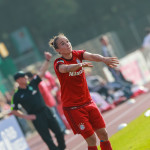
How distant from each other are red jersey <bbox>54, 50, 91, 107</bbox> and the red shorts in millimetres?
83

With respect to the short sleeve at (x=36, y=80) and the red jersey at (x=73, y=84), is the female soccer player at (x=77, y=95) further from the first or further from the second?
the short sleeve at (x=36, y=80)

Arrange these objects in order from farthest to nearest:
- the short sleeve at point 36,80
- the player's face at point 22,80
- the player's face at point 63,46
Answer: the short sleeve at point 36,80
the player's face at point 22,80
the player's face at point 63,46

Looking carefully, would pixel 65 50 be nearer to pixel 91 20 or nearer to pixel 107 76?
pixel 107 76

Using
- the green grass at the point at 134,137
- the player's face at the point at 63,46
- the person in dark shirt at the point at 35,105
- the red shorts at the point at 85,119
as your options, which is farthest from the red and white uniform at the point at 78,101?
the person in dark shirt at the point at 35,105

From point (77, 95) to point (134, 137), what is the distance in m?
2.51

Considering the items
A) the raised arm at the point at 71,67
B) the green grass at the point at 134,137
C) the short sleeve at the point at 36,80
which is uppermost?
the raised arm at the point at 71,67

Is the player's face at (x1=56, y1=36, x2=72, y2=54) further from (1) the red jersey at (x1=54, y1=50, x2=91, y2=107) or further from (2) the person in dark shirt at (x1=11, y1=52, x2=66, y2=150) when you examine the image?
(2) the person in dark shirt at (x1=11, y1=52, x2=66, y2=150)

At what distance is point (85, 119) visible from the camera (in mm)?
6168

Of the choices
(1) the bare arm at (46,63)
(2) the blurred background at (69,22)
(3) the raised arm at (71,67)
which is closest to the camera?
(3) the raised arm at (71,67)

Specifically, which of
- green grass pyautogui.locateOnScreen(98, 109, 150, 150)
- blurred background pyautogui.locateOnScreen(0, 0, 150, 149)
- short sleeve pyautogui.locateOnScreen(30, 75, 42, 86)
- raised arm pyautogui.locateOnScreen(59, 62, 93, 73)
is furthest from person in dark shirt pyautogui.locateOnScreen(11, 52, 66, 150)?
blurred background pyautogui.locateOnScreen(0, 0, 150, 149)

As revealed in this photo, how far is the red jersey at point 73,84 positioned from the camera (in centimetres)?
603

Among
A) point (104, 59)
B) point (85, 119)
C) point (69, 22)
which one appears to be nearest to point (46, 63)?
point (85, 119)

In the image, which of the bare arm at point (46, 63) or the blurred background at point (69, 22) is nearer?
the bare arm at point (46, 63)

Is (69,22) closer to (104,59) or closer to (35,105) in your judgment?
(35,105)
